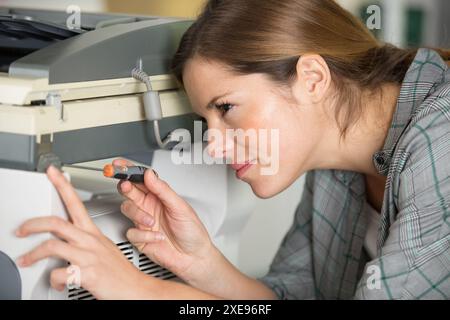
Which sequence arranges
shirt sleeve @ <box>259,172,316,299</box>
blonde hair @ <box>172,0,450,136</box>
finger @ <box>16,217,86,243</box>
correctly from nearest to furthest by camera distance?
1. finger @ <box>16,217,86,243</box>
2. blonde hair @ <box>172,0,450,136</box>
3. shirt sleeve @ <box>259,172,316,299</box>

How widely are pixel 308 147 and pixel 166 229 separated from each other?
242mm

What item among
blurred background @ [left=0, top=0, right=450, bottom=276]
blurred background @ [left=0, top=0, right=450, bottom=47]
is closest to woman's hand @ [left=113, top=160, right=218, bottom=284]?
blurred background @ [left=0, top=0, right=450, bottom=276]

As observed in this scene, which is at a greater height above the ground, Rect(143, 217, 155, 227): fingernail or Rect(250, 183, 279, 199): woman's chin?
Rect(250, 183, 279, 199): woman's chin

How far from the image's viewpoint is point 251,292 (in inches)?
44.4

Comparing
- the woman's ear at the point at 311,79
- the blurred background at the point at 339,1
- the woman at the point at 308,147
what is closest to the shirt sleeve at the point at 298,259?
the woman at the point at 308,147

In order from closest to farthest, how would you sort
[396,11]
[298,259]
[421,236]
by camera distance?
[421,236] → [298,259] → [396,11]

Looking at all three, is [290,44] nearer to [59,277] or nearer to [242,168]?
[242,168]

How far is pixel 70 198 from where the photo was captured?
76cm

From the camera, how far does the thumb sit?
858 mm

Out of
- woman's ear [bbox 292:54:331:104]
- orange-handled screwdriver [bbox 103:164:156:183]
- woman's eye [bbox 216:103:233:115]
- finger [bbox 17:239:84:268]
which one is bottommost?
finger [bbox 17:239:84:268]

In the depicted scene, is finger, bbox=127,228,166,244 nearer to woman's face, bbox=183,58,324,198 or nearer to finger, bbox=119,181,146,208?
finger, bbox=119,181,146,208

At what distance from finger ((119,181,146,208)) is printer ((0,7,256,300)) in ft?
0.12

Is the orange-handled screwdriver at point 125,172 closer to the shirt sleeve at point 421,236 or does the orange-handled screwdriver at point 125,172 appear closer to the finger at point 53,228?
the finger at point 53,228

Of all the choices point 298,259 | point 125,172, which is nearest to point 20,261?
point 125,172
